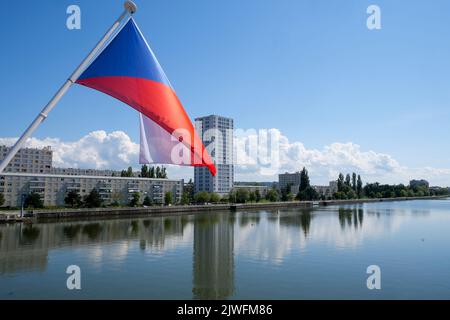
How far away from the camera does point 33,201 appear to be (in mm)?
58000

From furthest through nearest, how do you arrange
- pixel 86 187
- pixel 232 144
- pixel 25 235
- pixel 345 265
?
pixel 232 144 → pixel 86 187 → pixel 25 235 → pixel 345 265

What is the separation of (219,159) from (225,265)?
94.4 m

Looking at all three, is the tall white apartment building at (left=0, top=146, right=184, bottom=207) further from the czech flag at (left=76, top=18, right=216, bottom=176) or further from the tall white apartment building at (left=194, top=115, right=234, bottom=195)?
the czech flag at (left=76, top=18, right=216, bottom=176)

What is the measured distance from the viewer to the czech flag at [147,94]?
912 cm

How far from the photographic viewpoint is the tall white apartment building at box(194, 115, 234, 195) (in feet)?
360

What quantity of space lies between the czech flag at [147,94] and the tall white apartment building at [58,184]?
171ft

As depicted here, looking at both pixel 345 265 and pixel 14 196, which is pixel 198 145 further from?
pixel 14 196

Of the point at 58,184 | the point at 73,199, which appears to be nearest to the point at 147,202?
the point at 73,199

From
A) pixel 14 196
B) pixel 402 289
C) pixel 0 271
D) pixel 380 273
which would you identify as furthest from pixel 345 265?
pixel 14 196

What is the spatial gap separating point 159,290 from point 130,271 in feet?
13.3

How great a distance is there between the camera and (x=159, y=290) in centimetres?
1522

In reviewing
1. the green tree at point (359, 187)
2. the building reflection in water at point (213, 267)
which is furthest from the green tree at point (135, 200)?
the green tree at point (359, 187)

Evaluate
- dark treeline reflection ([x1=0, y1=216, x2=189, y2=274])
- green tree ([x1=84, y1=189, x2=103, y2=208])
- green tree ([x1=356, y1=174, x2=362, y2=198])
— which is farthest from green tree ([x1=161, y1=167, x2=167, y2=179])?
green tree ([x1=356, y1=174, x2=362, y2=198])

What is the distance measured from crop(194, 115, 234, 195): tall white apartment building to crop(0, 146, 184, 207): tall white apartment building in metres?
21.4
